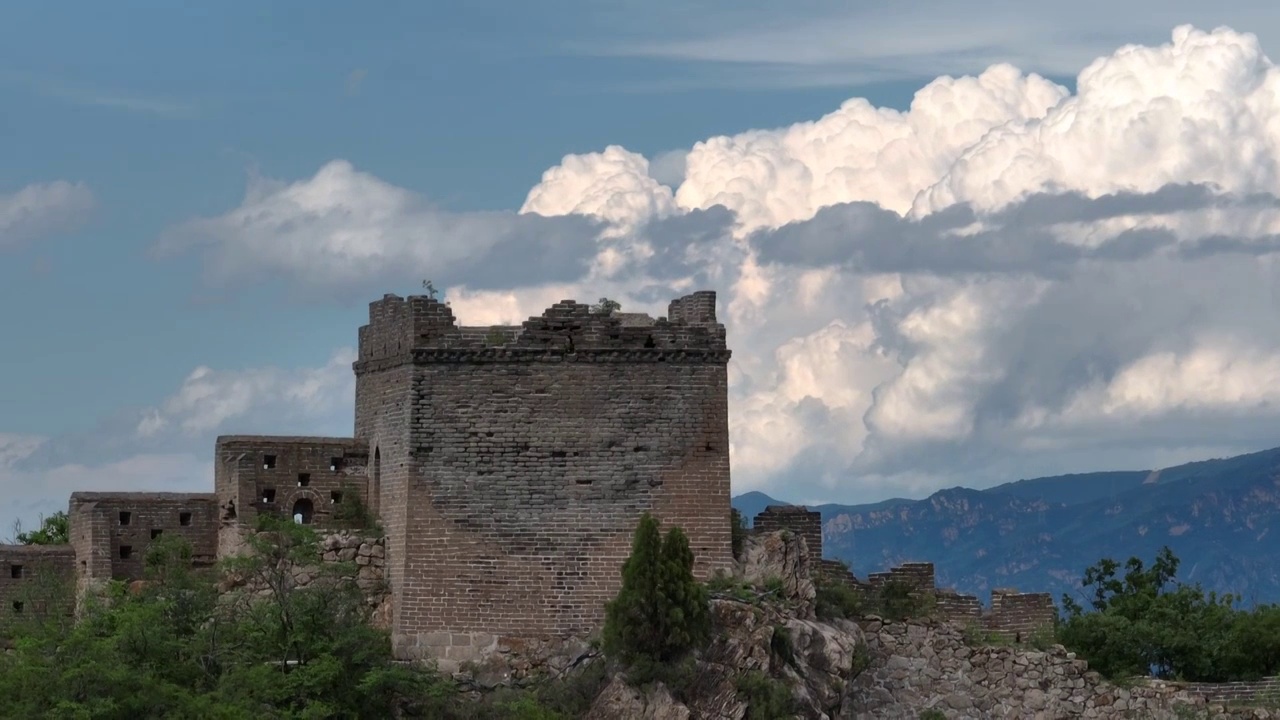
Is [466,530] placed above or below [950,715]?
above

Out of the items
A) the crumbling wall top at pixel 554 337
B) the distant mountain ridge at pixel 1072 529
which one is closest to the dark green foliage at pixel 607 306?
the crumbling wall top at pixel 554 337

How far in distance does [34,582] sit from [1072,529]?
11962 centimetres

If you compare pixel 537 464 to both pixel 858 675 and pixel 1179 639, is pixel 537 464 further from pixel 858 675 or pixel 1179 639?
pixel 1179 639

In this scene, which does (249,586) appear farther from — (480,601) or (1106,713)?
(1106,713)

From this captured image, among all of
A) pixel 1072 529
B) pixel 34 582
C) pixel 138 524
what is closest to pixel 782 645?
pixel 138 524

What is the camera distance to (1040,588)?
500ft

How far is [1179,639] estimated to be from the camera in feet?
193

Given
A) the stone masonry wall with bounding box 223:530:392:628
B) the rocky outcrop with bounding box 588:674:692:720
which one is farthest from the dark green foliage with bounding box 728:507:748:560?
the stone masonry wall with bounding box 223:530:392:628

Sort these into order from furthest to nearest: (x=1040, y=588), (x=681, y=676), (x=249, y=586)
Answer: (x=1040, y=588)
(x=249, y=586)
(x=681, y=676)

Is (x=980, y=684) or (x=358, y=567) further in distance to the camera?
(x=980, y=684)

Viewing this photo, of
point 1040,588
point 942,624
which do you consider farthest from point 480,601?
point 1040,588

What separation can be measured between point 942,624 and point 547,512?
28.3ft

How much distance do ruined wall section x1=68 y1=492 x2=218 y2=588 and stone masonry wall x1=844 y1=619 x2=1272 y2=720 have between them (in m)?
13.0

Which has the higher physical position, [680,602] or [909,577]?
[909,577]
